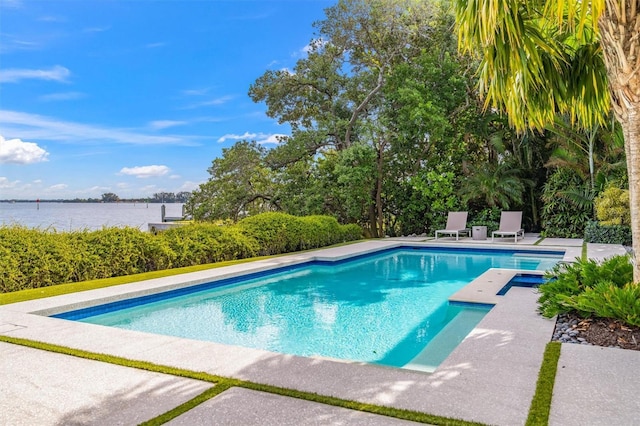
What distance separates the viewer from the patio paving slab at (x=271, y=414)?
114 inches

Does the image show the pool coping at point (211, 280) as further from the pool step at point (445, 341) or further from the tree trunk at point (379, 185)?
the tree trunk at point (379, 185)

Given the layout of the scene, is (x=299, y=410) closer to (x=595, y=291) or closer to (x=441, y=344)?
(x=441, y=344)

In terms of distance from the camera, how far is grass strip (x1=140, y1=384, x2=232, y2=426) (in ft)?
9.59

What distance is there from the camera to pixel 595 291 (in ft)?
16.7

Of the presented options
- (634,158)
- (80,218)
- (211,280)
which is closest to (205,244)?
(211,280)

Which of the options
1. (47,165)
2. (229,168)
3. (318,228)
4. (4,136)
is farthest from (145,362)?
(47,165)

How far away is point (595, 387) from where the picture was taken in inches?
131

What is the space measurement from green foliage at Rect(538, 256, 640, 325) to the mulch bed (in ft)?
0.27

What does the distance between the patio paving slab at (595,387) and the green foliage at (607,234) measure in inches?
401

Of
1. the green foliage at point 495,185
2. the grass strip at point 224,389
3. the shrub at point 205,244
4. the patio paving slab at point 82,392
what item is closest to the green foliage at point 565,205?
the green foliage at point 495,185

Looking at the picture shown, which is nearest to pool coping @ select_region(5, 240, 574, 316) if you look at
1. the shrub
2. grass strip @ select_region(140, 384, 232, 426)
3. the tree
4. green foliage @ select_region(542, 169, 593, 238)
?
the shrub

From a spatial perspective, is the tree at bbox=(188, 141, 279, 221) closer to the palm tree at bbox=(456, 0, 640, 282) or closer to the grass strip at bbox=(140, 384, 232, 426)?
the palm tree at bbox=(456, 0, 640, 282)

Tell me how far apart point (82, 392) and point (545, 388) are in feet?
11.3

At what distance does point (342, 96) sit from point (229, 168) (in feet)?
17.4
